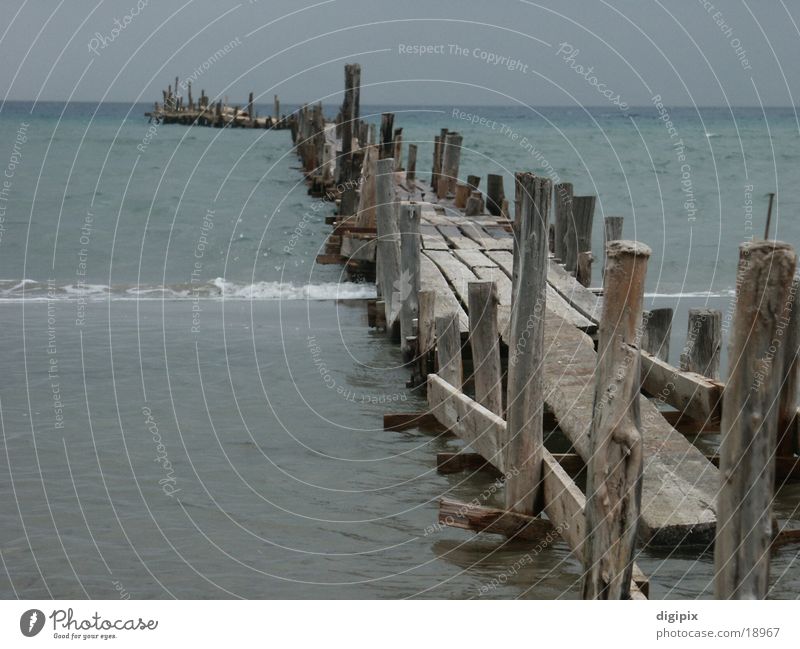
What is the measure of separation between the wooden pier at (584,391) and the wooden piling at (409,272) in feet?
0.06

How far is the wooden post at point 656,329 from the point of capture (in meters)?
9.33

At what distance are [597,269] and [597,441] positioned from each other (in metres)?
14.8

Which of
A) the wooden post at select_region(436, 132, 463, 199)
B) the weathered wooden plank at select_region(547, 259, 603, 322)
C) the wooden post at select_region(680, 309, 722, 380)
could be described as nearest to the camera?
the wooden post at select_region(680, 309, 722, 380)

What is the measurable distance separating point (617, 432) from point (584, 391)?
293cm

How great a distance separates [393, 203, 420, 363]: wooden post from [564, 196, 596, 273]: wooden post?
266 cm

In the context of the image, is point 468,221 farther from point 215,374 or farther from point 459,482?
point 459,482

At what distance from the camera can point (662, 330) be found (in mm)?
9336

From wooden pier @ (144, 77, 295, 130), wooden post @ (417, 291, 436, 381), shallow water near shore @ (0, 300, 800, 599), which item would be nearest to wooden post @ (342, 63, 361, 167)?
shallow water near shore @ (0, 300, 800, 599)

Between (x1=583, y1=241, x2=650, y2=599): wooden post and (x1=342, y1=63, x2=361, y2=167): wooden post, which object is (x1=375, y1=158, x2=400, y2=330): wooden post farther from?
(x1=342, y1=63, x2=361, y2=167): wooden post

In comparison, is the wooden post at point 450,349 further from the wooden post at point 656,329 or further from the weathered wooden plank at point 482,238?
the weathered wooden plank at point 482,238

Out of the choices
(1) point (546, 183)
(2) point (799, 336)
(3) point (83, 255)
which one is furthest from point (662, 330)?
(3) point (83, 255)

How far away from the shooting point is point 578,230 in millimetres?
12930

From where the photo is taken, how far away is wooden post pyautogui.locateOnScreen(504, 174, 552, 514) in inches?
235
